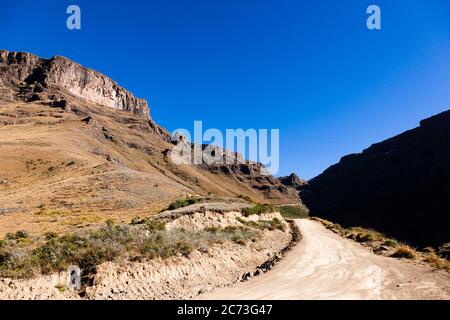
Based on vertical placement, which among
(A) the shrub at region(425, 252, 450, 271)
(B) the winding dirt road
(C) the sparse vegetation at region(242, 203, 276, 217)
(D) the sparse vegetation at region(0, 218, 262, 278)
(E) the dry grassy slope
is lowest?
(B) the winding dirt road

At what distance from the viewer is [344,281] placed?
15.1 m

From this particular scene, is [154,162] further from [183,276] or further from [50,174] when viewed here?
[183,276]

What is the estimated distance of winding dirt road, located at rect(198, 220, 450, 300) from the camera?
518 inches

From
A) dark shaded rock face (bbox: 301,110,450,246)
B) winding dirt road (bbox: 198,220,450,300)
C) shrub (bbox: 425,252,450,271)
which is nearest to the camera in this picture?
winding dirt road (bbox: 198,220,450,300)

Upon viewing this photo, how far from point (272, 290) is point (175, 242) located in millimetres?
7304

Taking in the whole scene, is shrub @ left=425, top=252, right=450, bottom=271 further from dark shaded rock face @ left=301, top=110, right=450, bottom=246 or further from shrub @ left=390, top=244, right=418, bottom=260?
dark shaded rock face @ left=301, top=110, right=450, bottom=246

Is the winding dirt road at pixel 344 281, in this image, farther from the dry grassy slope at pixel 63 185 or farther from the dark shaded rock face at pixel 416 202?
the dark shaded rock face at pixel 416 202

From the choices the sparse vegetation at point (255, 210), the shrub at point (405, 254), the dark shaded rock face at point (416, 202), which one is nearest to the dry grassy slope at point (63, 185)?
the sparse vegetation at point (255, 210)

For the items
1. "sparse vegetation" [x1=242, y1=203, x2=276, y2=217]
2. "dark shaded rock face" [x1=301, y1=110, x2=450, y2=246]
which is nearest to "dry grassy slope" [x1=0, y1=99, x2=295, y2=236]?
"sparse vegetation" [x1=242, y1=203, x2=276, y2=217]

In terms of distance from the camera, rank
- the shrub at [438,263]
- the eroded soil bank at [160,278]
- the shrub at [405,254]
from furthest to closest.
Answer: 1. the shrub at [405,254]
2. the shrub at [438,263]
3. the eroded soil bank at [160,278]

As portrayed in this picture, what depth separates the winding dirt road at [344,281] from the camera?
1315 cm

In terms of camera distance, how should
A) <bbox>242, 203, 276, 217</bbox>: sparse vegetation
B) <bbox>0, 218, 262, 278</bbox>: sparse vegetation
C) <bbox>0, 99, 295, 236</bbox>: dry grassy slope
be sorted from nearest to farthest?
<bbox>0, 218, 262, 278</bbox>: sparse vegetation → <bbox>242, 203, 276, 217</bbox>: sparse vegetation → <bbox>0, 99, 295, 236</bbox>: dry grassy slope

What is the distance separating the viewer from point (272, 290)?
1394 centimetres
